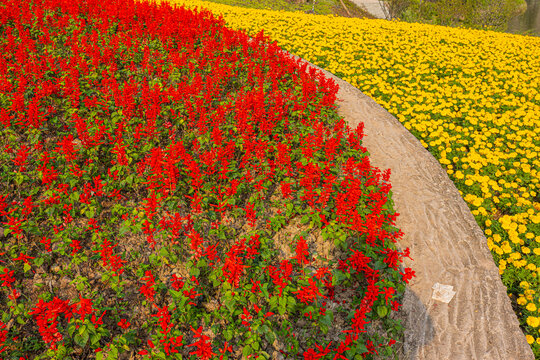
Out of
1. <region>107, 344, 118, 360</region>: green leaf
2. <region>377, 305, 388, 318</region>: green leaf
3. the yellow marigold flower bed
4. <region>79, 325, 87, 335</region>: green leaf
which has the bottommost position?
<region>107, 344, 118, 360</region>: green leaf

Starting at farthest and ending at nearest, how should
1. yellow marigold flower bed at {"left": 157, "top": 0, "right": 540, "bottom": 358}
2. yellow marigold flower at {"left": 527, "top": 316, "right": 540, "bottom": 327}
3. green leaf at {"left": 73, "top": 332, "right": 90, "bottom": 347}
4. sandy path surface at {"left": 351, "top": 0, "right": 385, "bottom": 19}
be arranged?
1. sandy path surface at {"left": 351, "top": 0, "right": 385, "bottom": 19}
2. yellow marigold flower bed at {"left": 157, "top": 0, "right": 540, "bottom": 358}
3. yellow marigold flower at {"left": 527, "top": 316, "right": 540, "bottom": 327}
4. green leaf at {"left": 73, "top": 332, "right": 90, "bottom": 347}

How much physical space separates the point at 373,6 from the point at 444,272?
44.8 meters

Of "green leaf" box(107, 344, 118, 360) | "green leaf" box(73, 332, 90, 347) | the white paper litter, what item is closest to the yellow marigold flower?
the white paper litter

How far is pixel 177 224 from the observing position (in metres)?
3.22

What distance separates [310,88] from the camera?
6.21m

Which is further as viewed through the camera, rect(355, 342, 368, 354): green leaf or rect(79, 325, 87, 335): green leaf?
rect(355, 342, 368, 354): green leaf

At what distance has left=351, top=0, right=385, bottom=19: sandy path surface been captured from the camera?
37.1 m

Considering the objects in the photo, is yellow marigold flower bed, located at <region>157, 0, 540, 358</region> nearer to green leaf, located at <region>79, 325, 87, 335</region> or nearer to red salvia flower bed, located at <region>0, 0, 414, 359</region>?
red salvia flower bed, located at <region>0, 0, 414, 359</region>

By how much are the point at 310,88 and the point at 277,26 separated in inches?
357

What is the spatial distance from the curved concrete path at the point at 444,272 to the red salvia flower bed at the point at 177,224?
40 centimetres

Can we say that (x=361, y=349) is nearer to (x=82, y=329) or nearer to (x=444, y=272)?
(x=444, y=272)

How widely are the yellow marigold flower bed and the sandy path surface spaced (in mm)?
27018

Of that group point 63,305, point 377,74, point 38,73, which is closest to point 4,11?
point 38,73

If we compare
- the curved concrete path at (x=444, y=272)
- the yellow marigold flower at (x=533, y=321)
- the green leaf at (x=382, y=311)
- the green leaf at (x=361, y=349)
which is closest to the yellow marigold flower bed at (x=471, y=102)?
the yellow marigold flower at (x=533, y=321)
